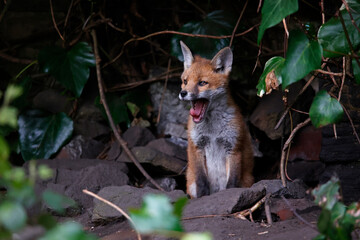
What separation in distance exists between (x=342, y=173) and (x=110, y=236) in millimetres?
2496

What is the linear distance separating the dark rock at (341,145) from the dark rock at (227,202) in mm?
1024

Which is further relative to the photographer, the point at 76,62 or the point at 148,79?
the point at 148,79

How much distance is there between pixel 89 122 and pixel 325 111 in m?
4.97

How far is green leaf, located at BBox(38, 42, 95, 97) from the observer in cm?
614

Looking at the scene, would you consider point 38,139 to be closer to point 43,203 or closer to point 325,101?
point 43,203

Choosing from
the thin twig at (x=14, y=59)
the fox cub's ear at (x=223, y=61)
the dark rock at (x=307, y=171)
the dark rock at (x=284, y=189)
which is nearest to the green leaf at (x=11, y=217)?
the dark rock at (x=284, y=189)

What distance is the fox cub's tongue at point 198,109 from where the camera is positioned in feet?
16.8

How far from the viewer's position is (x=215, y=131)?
17.1ft

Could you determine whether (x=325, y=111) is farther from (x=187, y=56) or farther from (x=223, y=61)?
(x=187, y=56)

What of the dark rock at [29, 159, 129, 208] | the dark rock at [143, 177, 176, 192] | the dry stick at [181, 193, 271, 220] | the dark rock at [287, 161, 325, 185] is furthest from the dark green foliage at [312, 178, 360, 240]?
the dark rock at [143, 177, 176, 192]

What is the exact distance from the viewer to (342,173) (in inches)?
Result: 180

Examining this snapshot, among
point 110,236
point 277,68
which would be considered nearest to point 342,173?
point 277,68

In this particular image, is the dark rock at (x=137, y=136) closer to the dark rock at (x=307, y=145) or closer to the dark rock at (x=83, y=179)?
the dark rock at (x=83, y=179)

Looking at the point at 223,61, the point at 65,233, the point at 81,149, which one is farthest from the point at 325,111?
the point at 81,149
